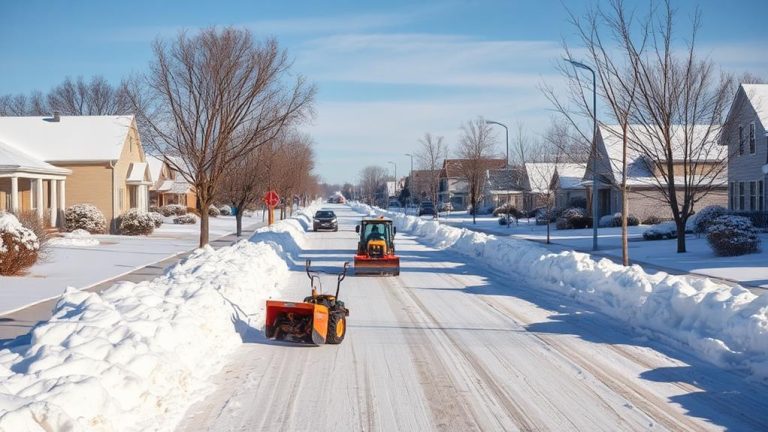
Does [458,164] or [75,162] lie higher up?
[458,164]

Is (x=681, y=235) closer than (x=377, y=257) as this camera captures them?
No

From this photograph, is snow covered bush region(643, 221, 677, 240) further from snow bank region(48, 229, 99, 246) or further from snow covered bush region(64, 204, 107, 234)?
snow covered bush region(64, 204, 107, 234)

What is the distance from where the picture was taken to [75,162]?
43.8 m

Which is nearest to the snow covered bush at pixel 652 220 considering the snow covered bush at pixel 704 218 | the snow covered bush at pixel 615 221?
the snow covered bush at pixel 615 221

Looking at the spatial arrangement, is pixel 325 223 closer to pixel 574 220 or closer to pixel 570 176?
pixel 574 220

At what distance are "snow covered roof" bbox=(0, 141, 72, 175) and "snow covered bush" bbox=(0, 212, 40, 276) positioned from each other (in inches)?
547

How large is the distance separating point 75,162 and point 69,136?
3244mm

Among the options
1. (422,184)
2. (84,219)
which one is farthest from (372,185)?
(84,219)

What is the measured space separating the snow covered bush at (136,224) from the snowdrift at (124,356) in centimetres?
2937

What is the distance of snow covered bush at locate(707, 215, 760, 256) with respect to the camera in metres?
25.7

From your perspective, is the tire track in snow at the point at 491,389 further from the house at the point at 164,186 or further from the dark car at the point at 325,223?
the house at the point at 164,186

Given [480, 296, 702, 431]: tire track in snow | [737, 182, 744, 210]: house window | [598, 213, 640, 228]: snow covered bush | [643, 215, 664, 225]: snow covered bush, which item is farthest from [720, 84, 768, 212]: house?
[480, 296, 702, 431]: tire track in snow

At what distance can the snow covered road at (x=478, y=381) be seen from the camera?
300 inches

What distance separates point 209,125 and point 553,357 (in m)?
18.5
